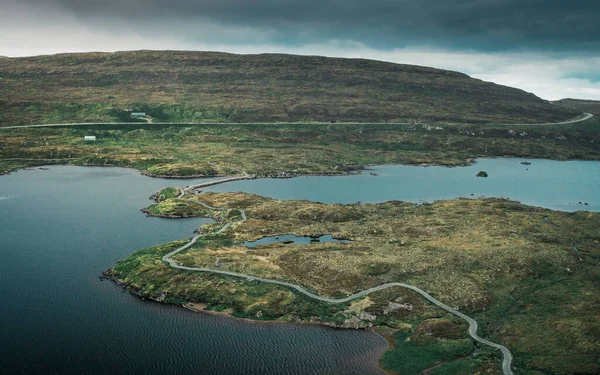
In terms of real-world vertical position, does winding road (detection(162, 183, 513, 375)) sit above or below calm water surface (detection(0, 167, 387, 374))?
above

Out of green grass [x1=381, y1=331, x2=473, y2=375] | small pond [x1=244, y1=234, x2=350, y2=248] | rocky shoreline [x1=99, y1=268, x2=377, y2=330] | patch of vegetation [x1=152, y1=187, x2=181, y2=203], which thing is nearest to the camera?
green grass [x1=381, y1=331, x2=473, y2=375]

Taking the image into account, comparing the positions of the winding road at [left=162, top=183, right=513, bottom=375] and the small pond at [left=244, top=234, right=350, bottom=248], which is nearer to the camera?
the winding road at [left=162, top=183, right=513, bottom=375]

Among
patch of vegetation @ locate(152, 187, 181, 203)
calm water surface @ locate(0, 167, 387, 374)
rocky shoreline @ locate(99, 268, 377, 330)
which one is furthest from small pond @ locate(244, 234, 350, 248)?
patch of vegetation @ locate(152, 187, 181, 203)

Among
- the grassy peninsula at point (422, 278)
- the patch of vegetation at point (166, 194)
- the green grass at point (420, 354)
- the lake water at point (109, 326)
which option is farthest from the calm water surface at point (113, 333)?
the patch of vegetation at point (166, 194)

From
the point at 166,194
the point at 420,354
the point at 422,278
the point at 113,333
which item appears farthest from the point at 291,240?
the point at 166,194

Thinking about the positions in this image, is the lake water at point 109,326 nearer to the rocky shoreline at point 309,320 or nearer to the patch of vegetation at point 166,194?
the rocky shoreline at point 309,320

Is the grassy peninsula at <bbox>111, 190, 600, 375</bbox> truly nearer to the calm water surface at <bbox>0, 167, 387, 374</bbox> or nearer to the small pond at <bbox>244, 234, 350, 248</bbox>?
the small pond at <bbox>244, 234, 350, 248</bbox>

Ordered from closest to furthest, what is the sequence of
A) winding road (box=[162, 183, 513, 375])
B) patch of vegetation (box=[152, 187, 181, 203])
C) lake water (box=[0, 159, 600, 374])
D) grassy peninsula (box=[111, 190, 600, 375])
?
lake water (box=[0, 159, 600, 374]), winding road (box=[162, 183, 513, 375]), grassy peninsula (box=[111, 190, 600, 375]), patch of vegetation (box=[152, 187, 181, 203])

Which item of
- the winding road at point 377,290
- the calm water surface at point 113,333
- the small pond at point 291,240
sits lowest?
the calm water surface at point 113,333

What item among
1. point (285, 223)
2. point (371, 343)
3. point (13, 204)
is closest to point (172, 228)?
point (285, 223)
